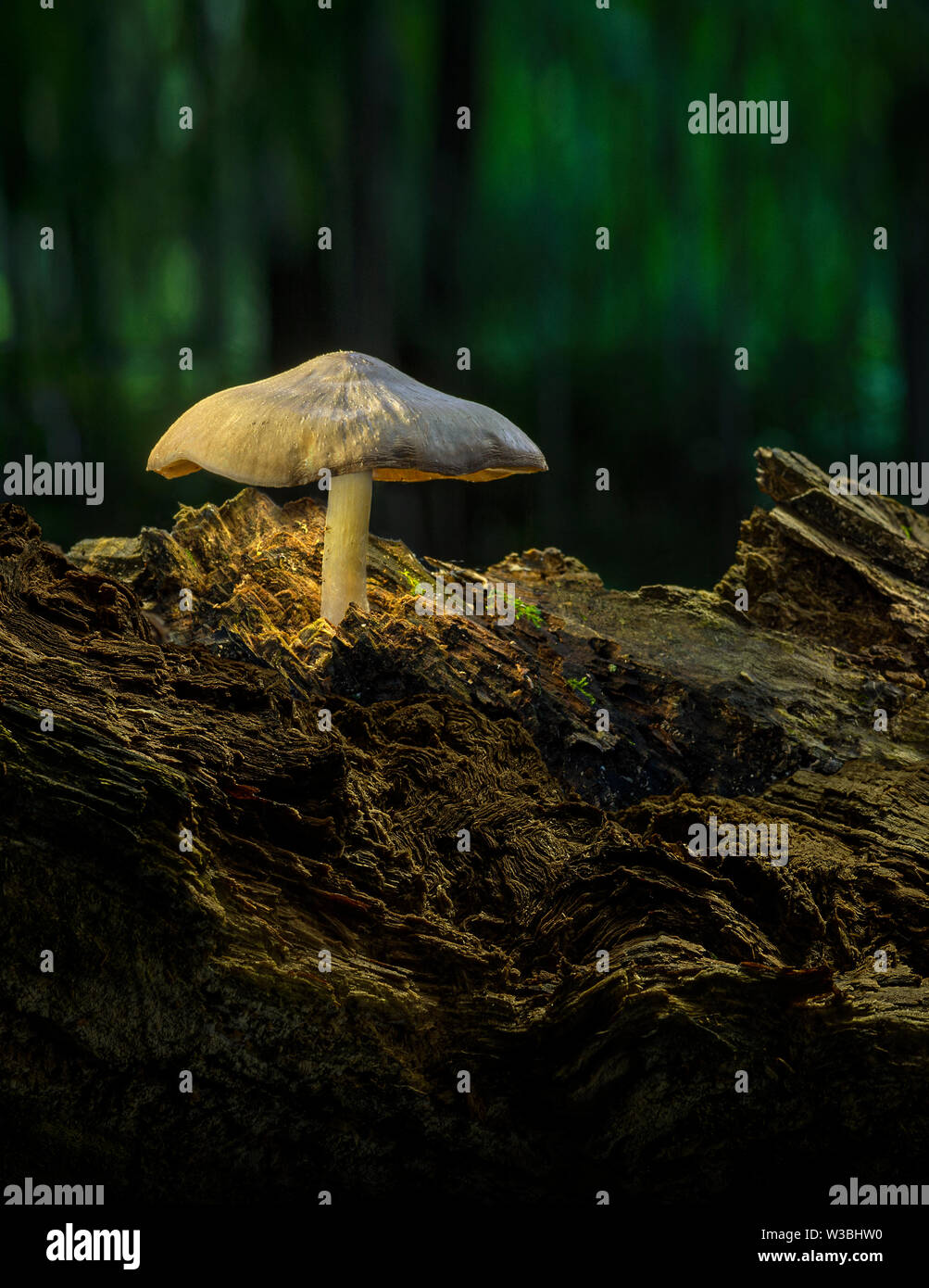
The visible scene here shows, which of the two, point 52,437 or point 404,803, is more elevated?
point 52,437

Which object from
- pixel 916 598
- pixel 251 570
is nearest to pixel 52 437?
pixel 251 570

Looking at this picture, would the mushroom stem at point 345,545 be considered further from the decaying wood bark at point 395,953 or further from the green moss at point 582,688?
the green moss at point 582,688

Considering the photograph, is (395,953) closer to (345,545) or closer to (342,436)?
(342,436)

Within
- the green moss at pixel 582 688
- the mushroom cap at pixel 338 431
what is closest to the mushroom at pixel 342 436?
the mushroom cap at pixel 338 431

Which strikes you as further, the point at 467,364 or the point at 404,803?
the point at 467,364

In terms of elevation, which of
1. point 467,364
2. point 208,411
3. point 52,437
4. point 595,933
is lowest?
point 595,933

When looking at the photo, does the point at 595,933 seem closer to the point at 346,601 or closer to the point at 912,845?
the point at 912,845

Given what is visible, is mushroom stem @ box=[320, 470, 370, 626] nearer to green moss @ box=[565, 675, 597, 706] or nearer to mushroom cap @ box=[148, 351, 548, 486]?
mushroom cap @ box=[148, 351, 548, 486]

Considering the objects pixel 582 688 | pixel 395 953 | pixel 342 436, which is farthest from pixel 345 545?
pixel 395 953
